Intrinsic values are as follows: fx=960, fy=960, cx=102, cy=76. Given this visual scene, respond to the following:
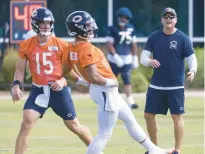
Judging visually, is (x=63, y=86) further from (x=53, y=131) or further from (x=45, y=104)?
(x=53, y=131)

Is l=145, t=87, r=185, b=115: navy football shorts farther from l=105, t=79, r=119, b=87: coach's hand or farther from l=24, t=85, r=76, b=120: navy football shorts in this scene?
l=105, t=79, r=119, b=87: coach's hand

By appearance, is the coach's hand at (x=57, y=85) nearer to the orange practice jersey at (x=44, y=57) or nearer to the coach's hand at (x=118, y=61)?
the orange practice jersey at (x=44, y=57)

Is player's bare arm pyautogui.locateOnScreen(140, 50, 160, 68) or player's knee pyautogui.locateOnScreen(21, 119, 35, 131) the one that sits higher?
player's bare arm pyautogui.locateOnScreen(140, 50, 160, 68)

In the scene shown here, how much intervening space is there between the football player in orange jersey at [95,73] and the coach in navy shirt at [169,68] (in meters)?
1.49

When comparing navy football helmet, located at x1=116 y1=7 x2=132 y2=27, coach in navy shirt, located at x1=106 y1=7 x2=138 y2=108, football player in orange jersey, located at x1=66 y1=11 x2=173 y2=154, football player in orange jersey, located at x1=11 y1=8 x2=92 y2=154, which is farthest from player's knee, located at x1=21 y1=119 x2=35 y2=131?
navy football helmet, located at x1=116 y1=7 x2=132 y2=27

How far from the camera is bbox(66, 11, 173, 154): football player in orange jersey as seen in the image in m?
11.0

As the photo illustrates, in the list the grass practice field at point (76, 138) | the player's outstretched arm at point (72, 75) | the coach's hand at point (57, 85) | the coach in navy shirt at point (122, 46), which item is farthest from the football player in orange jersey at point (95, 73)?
the coach in navy shirt at point (122, 46)

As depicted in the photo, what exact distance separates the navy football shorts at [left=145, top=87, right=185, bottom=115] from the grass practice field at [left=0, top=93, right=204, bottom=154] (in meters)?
0.88

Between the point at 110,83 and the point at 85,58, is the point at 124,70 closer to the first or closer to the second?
the point at 110,83

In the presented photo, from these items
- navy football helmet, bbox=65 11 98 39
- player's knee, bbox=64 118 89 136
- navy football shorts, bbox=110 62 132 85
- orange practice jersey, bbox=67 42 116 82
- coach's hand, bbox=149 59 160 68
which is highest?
navy football helmet, bbox=65 11 98 39

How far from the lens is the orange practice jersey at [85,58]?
11.0 metres

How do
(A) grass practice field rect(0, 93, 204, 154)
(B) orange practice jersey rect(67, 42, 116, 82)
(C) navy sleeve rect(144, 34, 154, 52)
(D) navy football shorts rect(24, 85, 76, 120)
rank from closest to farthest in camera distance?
1. (B) orange practice jersey rect(67, 42, 116, 82)
2. (D) navy football shorts rect(24, 85, 76, 120)
3. (C) navy sleeve rect(144, 34, 154, 52)
4. (A) grass practice field rect(0, 93, 204, 154)

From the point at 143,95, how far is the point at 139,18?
567cm

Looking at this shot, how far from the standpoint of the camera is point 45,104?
1176 cm
